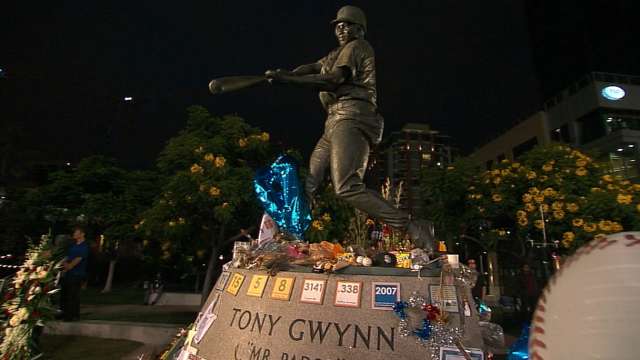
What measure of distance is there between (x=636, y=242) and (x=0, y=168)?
72.6 feet

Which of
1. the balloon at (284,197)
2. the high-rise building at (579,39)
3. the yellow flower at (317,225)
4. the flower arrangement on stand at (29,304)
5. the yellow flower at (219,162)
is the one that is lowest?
the flower arrangement on stand at (29,304)

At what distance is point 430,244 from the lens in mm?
4023

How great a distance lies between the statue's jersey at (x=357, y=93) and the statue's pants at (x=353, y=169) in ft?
0.28

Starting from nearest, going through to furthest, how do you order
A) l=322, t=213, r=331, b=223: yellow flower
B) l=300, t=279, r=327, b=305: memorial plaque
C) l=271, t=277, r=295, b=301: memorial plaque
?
l=300, t=279, r=327, b=305: memorial plaque → l=271, t=277, r=295, b=301: memorial plaque → l=322, t=213, r=331, b=223: yellow flower

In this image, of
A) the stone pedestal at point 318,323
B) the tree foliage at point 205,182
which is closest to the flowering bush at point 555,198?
the tree foliage at point 205,182

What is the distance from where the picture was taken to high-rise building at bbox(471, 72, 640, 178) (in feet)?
80.3

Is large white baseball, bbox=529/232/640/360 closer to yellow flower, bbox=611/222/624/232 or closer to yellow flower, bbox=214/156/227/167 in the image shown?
yellow flower, bbox=214/156/227/167

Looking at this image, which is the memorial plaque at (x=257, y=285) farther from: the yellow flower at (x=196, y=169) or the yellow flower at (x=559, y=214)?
the yellow flower at (x=559, y=214)

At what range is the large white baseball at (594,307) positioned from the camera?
1.35 meters

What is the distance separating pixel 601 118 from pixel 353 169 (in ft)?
100

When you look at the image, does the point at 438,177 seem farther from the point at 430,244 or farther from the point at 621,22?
the point at 621,22

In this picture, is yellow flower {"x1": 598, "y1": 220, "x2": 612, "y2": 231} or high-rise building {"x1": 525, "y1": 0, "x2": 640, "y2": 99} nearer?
yellow flower {"x1": 598, "y1": 220, "x2": 612, "y2": 231}

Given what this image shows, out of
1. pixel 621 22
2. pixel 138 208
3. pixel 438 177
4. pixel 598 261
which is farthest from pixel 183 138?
pixel 621 22

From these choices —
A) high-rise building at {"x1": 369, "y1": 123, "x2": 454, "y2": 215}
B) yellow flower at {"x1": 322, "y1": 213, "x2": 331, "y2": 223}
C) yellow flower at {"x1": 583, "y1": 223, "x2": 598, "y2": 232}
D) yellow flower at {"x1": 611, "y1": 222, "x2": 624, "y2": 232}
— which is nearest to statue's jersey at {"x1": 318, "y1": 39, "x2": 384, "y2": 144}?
yellow flower at {"x1": 322, "y1": 213, "x2": 331, "y2": 223}
